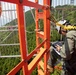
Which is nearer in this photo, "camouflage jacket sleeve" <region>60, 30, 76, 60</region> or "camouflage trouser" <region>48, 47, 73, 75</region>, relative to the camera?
"camouflage jacket sleeve" <region>60, 30, 76, 60</region>

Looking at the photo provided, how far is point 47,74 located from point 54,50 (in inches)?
30.7

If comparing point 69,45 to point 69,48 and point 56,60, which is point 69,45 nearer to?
point 69,48

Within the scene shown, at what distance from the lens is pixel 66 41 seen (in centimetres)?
213

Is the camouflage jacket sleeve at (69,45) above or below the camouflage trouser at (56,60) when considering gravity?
above

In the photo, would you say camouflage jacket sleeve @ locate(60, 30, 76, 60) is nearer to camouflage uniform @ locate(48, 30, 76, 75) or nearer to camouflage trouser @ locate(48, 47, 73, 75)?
camouflage uniform @ locate(48, 30, 76, 75)

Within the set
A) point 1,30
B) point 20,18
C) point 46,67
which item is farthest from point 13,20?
point 20,18

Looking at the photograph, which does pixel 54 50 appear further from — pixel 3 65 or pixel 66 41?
pixel 3 65

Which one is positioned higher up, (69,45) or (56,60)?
(69,45)

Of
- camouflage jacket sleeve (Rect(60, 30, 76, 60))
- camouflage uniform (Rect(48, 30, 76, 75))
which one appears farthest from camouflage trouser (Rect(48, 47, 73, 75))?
camouflage jacket sleeve (Rect(60, 30, 76, 60))

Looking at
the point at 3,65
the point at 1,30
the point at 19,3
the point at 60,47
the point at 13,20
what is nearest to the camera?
the point at 19,3

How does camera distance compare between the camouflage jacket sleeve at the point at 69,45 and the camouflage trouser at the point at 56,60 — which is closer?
the camouflage jacket sleeve at the point at 69,45

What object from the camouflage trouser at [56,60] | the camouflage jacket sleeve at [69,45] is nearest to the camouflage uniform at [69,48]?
the camouflage jacket sleeve at [69,45]

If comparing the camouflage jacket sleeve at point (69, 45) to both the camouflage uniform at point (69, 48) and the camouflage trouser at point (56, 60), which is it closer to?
the camouflage uniform at point (69, 48)

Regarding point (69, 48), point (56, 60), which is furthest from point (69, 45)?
point (56, 60)
